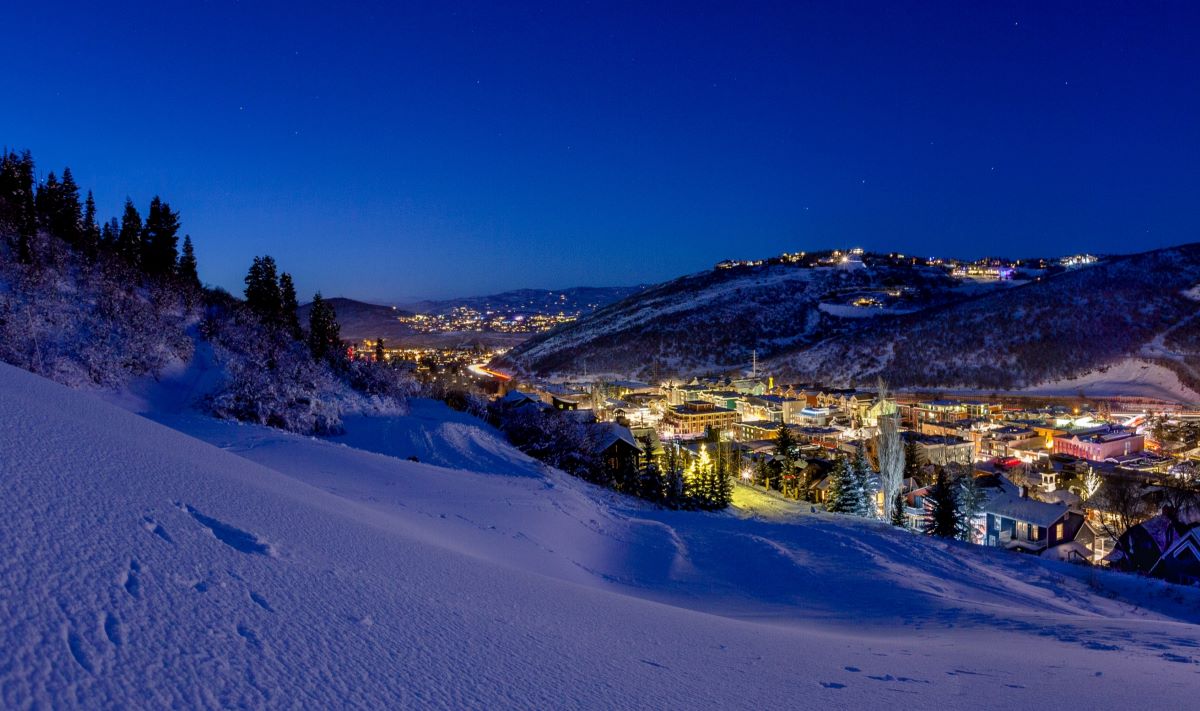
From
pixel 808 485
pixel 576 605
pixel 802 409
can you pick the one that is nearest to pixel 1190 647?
pixel 576 605

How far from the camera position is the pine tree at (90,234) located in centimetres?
3406

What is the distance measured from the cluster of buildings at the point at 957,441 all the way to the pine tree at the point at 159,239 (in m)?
27.6

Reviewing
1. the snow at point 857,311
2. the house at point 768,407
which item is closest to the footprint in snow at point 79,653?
the house at point 768,407

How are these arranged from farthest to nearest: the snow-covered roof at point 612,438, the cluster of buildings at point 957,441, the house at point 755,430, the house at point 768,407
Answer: the house at point 768,407
the house at point 755,430
the cluster of buildings at point 957,441
the snow-covered roof at point 612,438

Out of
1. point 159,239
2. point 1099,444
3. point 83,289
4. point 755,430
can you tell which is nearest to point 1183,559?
point 1099,444

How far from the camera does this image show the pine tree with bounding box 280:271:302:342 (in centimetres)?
3984

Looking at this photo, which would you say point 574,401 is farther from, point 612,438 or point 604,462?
point 604,462

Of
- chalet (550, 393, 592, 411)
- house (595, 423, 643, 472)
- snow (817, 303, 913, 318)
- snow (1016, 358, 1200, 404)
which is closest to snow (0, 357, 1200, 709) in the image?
house (595, 423, 643, 472)

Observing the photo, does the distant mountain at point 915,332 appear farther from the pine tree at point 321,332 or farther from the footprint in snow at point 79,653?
the footprint in snow at point 79,653

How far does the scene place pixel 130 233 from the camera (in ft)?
131

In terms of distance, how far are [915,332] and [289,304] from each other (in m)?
84.6

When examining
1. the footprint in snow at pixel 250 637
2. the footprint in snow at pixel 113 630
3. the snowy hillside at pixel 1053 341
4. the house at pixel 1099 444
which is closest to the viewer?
the footprint in snow at pixel 113 630

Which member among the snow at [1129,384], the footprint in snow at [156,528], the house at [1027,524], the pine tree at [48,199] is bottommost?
the house at [1027,524]

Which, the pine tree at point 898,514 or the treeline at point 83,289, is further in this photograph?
the pine tree at point 898,514
